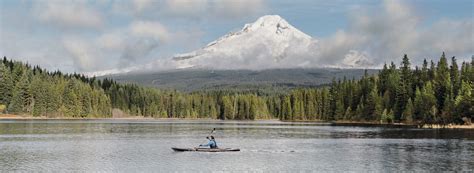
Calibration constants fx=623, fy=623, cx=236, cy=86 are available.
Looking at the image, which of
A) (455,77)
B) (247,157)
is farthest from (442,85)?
(247,157)

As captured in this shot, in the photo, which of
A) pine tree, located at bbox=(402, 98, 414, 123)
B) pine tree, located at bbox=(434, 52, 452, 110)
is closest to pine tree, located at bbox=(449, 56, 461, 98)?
pine tree, located at bbox=(434, 52, 452, 110)

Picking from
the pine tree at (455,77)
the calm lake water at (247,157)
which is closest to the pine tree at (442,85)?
the pine tree at (455,77)

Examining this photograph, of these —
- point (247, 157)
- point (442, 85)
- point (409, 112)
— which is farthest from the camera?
point (409, 112)

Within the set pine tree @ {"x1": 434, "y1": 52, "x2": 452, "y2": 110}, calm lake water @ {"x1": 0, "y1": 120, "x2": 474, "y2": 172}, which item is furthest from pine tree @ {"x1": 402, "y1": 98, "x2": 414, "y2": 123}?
calm lake water @ {"x1": 0, "y1": 120, "x2": 474, "y2": 172}

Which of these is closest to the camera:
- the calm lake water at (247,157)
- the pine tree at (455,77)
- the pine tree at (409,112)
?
the calm lake water at (247,157)

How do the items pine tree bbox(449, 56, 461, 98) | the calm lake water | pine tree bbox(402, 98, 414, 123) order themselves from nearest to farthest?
1. the calm lake water
2. pine tree bbox(449, 56, 461, 98)
3. pine tree bbox(402, 98, 414, 123)

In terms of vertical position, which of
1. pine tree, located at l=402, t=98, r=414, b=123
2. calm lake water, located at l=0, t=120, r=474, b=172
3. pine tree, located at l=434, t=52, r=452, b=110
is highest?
pine tree, located at l=434, t=52, r=452, b=110

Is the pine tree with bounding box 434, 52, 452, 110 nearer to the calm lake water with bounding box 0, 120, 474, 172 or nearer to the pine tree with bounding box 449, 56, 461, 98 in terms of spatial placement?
the pine tree with bounding box 449, 56, 461, 98

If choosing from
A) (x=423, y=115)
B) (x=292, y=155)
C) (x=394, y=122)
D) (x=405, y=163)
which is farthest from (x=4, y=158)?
(x=394, y=122)

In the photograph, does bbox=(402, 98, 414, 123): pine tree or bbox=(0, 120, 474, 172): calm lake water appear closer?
bbox=(0, 120, 474, 172): calm lake water

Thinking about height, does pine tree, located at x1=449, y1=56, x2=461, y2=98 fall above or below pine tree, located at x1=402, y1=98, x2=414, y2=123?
above

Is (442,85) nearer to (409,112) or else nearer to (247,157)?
(409,112)

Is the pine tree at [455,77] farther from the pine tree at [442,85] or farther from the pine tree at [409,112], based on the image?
the pine tree at [409,112]

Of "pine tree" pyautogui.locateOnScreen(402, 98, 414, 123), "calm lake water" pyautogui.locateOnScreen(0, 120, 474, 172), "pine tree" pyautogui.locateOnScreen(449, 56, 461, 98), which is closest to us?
"calm lake water" pyautogui.locateOnScreen(0, 120, 474, 172)
